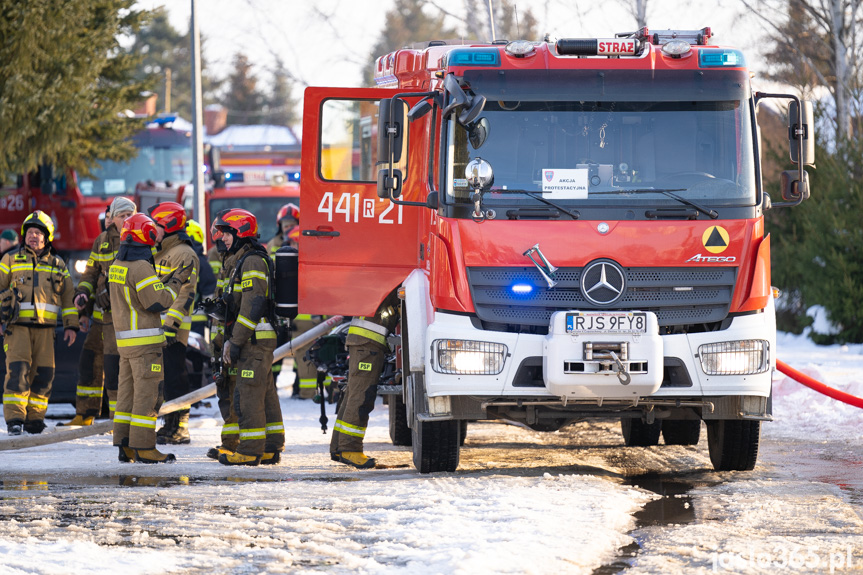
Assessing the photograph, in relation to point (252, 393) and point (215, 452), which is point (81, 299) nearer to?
point (215, 452)

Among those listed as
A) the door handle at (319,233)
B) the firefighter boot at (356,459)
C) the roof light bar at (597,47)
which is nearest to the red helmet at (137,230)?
the door handle at (319,233)

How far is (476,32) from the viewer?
24.4 m

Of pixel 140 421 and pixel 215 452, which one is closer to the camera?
pixel 140 421

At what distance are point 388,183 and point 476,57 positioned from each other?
1.00 m

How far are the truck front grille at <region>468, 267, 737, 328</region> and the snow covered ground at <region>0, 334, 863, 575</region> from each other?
1.07 metres

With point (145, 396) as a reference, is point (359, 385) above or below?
above

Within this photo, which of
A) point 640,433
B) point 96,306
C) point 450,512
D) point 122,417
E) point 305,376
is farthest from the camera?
point 305,376

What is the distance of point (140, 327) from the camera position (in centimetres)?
912

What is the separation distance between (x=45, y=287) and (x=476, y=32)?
1487cm

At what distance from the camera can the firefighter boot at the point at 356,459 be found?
884cm

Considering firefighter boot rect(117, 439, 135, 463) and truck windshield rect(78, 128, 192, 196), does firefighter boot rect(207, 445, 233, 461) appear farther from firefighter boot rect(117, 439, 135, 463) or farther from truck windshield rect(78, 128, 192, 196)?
truck windshield rect(78, 128, 192, 196)

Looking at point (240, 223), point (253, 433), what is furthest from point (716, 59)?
point (253, 433)

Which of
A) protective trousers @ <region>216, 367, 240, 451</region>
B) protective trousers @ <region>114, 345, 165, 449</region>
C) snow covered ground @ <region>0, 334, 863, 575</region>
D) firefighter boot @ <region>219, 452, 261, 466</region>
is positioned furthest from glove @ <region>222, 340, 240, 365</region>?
snow covered ground @ <region>0, 334, 863, 575</region>

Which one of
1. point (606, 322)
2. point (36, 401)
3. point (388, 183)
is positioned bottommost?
point (36, 401)
